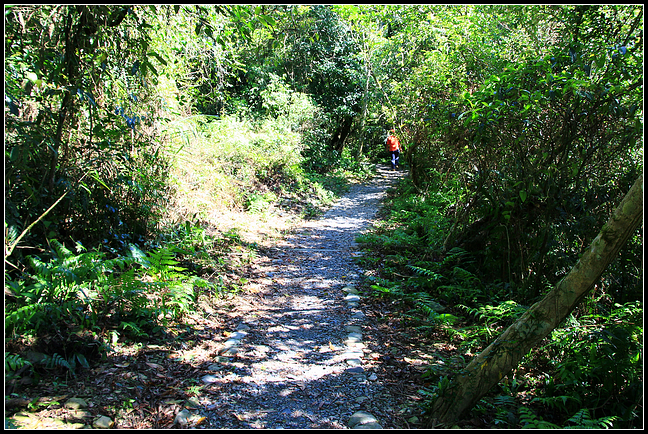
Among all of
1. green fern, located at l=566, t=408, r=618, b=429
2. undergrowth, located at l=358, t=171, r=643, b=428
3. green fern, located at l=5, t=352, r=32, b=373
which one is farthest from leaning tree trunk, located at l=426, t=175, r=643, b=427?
green fern, located at l=5, t=352, r=32, b=373

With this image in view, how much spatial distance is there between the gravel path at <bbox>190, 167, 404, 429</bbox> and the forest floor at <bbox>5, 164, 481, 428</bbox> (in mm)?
12

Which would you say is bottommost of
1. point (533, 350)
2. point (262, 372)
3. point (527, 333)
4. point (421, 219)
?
point (533, 350)

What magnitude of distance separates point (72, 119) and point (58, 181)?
77cm

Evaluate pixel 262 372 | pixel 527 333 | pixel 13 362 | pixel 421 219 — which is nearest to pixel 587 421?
pixel 527 333

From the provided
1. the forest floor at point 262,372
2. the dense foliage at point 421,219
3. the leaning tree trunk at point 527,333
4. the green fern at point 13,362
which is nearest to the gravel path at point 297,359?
the forest floor at point 262,372

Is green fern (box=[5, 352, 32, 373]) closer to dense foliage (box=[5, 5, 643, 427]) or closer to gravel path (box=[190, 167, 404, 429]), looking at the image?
dense foliage (box=[5, 5, 643, 427])

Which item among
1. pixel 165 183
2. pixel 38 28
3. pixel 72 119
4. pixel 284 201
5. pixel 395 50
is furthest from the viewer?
pixel 395 50

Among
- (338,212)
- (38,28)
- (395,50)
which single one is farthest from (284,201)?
(395,50)

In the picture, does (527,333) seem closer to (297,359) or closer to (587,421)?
(587,421)

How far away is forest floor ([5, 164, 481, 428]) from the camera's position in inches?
120

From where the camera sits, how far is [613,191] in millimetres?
4996

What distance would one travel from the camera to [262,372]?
3.80 metres

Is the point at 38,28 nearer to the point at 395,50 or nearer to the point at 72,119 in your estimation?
the point at 72,119

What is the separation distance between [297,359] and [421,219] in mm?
5914
